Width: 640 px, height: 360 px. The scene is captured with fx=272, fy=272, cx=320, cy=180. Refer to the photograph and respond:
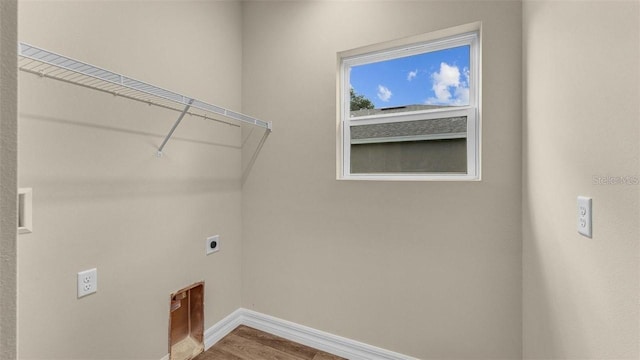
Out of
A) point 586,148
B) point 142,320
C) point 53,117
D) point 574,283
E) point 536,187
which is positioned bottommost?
point 142,320

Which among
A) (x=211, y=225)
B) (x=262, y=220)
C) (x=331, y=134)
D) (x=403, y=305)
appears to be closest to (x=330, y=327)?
(x=403, y=305)

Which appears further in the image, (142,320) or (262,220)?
(262,220)

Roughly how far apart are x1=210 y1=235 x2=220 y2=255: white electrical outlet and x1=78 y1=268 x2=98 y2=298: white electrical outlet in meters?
0.62

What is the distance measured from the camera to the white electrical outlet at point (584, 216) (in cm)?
75

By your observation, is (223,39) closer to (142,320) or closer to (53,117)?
(53,117)

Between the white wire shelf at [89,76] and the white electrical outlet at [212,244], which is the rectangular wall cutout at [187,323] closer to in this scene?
the white electrical outlet at [212,244]

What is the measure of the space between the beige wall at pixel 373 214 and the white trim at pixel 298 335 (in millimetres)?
45

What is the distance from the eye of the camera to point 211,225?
1794 millimetres

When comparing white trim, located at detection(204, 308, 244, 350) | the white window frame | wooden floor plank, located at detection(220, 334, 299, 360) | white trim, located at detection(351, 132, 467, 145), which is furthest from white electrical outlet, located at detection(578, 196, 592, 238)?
white trim, located at detection(204, 308, 244, 350)

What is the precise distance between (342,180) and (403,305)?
0.81 metres

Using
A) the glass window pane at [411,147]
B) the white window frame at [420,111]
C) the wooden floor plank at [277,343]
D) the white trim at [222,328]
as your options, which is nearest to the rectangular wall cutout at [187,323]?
the white trim at [222,328]

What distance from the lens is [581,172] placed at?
0.79m

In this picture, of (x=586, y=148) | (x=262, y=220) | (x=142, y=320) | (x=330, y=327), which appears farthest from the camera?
(x=262, y=220)

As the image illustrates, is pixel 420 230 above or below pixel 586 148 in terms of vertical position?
below
